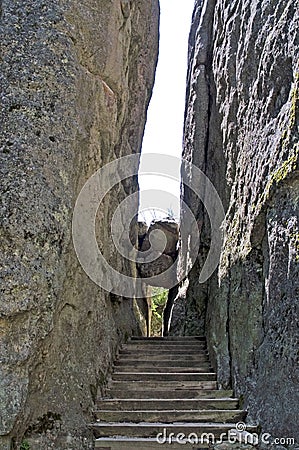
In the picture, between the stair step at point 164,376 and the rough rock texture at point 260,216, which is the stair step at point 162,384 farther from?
the rough rock texture at point 260,216

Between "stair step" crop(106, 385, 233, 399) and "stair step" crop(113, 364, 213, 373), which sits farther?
"stair step" crop(113, 364, 213, 373)

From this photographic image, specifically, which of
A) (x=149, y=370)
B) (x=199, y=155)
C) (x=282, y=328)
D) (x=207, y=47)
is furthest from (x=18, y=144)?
(x=207, y=47)

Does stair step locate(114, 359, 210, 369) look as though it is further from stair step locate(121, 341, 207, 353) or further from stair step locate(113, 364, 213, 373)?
stair step locate(121, 341, 207, 353)

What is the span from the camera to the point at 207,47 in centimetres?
931

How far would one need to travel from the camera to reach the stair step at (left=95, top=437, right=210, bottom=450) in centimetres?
405

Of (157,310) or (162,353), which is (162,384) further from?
(157,310)

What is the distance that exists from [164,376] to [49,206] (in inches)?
97.8

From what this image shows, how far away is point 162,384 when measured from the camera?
16.6ft

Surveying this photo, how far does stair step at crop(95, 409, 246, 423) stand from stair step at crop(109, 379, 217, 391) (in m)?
0.58

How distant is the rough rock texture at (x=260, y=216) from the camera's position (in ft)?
12.7

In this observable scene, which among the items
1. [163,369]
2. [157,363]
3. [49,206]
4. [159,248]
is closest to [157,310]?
[159,248]

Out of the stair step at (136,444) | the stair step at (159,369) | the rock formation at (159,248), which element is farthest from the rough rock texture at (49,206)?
the rock formation at (159,248)

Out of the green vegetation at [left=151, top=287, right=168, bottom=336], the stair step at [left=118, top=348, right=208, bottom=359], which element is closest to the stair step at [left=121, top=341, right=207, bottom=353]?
the stair step at [left=118, top=348, right=208, bottom=359]

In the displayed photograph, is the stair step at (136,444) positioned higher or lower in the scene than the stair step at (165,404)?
lower
